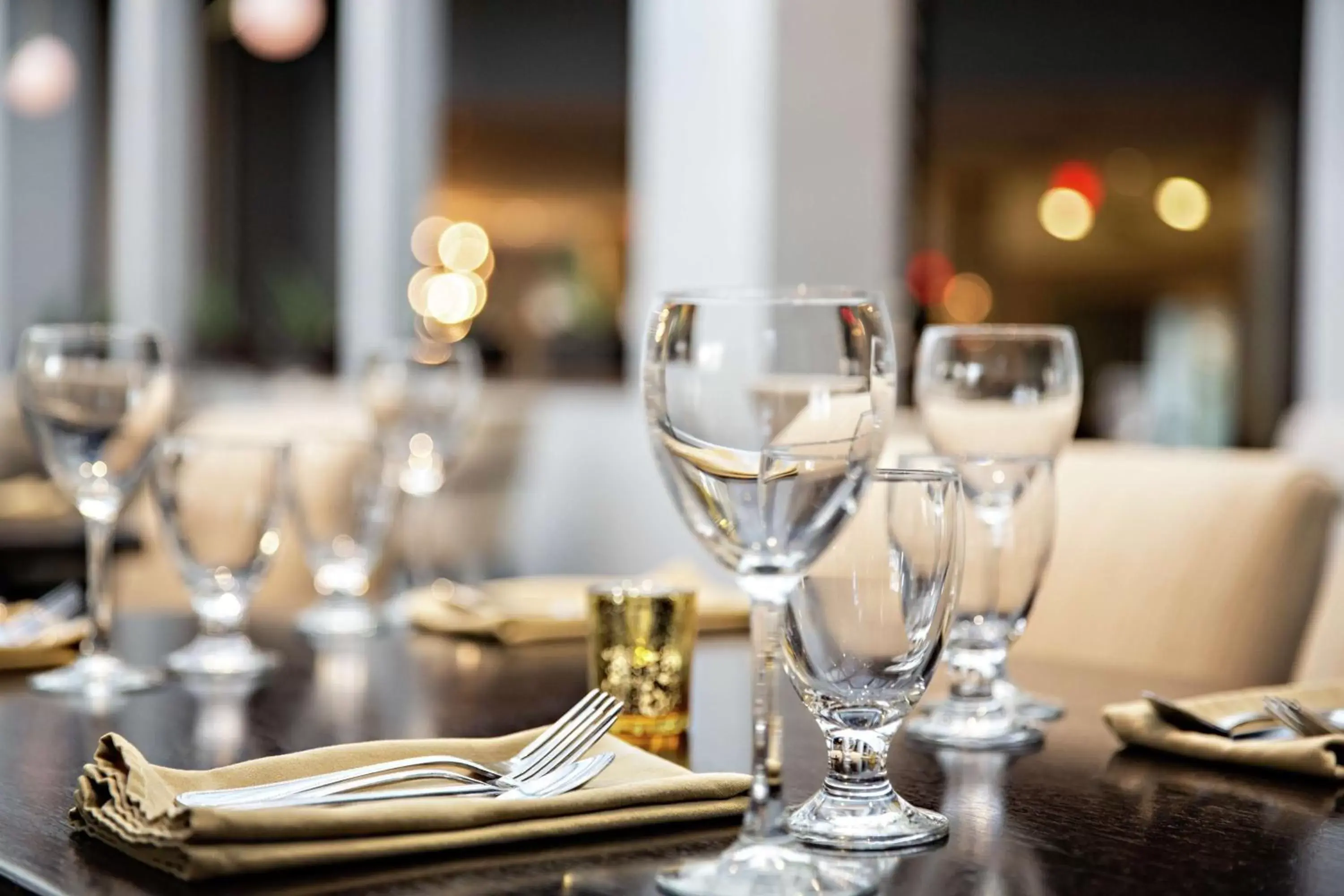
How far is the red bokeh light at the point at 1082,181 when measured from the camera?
30.7 ft

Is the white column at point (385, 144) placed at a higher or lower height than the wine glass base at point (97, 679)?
higher

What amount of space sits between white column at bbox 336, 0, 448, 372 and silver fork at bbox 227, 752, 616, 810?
5.10 meters

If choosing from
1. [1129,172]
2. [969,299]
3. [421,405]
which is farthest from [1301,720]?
[969,299]

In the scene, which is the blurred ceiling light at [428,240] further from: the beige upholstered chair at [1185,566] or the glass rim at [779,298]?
the glass rim at [779,298]

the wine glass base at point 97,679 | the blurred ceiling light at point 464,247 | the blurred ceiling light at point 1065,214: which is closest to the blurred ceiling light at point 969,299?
the blurred ceiling light at point 1065,214

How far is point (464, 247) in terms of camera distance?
20.4ft

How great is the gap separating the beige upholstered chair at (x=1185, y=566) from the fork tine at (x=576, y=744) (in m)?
0.58

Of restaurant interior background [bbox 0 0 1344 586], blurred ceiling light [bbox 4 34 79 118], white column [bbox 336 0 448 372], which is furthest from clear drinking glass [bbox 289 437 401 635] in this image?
blurred ceiling light [bbox 4 34 79 118]

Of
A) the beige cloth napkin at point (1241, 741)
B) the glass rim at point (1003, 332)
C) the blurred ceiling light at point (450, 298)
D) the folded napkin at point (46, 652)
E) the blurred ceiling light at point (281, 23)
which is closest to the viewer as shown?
the beige cloth napkin at point (1241, 741)

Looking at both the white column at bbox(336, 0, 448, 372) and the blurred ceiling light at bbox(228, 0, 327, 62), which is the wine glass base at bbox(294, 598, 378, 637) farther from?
the blurred ceiling light at bbox(228, 0, 327, 62)

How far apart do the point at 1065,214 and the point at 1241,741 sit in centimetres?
935

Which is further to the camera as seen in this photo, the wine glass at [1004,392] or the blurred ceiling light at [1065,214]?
the blurred ceiling light at [1065,214]

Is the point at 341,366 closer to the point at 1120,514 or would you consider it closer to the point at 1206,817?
the point at 1120,514

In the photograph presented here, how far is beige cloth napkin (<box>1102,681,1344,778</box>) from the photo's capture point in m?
0.77
